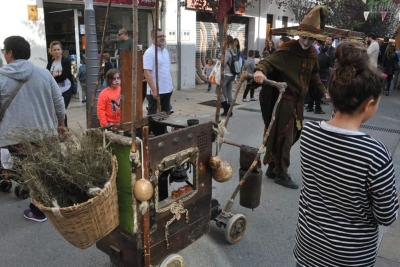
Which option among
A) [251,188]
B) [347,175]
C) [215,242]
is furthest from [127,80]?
[215,242]

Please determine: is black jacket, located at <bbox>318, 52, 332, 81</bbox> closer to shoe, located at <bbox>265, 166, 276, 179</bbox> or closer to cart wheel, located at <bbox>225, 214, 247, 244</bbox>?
shoe, located at <bbox>265, 166, 276, 179</bbox>

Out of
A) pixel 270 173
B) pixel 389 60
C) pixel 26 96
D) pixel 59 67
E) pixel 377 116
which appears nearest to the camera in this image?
pixel 26 96

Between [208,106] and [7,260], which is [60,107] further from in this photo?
[208,106]

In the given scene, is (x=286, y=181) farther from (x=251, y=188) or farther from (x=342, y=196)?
(x=342, y=196)

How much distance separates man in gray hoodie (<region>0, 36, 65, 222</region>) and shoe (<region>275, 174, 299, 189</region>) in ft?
8.49

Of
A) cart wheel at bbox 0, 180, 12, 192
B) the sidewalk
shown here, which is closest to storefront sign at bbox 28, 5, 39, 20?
the sidewalk

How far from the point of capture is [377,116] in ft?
28.1

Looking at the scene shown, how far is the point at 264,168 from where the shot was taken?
200 inches

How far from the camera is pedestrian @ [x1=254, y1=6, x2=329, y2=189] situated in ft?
12.2

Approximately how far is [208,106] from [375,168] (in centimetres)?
801

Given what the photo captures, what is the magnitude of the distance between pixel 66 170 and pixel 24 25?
679cm

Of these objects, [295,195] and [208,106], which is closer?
[295,195]

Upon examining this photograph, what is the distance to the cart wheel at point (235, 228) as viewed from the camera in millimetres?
3039

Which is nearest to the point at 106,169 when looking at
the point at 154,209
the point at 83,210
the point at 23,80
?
the point at 83,210
